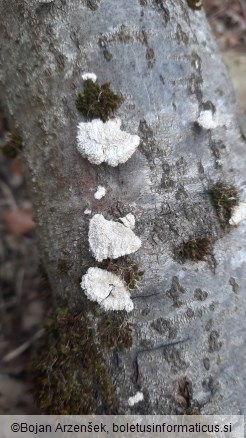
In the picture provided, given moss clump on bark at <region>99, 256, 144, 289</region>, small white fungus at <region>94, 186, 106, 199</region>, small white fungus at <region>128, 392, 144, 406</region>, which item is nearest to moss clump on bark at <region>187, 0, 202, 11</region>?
small white fungus at <region>94, 186, 106, 199</region>

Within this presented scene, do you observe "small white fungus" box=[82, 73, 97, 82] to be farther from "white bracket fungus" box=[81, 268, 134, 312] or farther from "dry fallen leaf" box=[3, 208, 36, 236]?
"dry fallen leaf" box=[3, 208, 36, 236]

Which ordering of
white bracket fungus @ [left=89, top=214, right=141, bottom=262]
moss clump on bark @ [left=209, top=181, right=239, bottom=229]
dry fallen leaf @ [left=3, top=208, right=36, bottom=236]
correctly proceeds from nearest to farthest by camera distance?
1. white bracket fungus @ [left=89, top=214, right=141, bottom=262]
2. moss clump on bark @ [left=209, top=181, right=239, bottom=229]
3. dry fallen leaf @ [left=3, top=208, right=36, bottom=236]

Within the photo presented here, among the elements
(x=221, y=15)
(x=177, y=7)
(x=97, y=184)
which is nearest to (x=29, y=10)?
(x=177, y=7)

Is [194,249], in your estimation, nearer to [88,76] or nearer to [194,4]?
[88,76]

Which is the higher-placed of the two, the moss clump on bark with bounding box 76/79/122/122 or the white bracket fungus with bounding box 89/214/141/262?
the moss clump on bark with bounding box 76/79/122/122

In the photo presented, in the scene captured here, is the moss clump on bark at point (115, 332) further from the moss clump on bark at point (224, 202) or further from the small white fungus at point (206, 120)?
the small white fungus at point (206, 120)

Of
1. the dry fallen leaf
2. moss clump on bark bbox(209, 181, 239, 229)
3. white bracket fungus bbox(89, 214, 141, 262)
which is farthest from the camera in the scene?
the dry fallen leaf

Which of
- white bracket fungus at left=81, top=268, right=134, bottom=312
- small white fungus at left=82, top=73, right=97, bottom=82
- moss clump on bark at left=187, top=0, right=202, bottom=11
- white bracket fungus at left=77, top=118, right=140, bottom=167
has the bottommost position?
white bracket fungus at left=81, top=268, right=134, bottom=312
